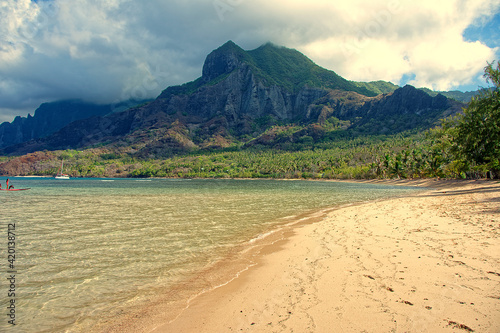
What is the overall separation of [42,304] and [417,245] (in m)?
13.9

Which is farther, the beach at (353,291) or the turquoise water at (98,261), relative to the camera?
the turquoise water at (98,261)

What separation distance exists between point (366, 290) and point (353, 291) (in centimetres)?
35

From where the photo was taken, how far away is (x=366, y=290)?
7090mm

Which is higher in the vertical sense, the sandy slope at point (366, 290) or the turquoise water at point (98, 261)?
the sandy slope at point (366, 290)

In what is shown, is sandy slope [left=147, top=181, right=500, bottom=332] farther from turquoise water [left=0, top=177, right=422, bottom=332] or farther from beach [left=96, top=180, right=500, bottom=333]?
turquoise water [left=0, top=177, right=422, bottom=332]

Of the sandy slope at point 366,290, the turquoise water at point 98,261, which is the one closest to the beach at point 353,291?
the sandy slope at point 366,290

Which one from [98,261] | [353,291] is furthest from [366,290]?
[98,261]

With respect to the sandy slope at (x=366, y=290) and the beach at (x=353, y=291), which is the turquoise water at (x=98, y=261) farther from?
the sandy slope at (x=366, y=290)

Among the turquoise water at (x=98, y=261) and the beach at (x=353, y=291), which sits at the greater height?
the beach at (x=353, y=291)

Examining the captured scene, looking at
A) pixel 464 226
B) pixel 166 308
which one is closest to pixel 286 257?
pixel 166 308

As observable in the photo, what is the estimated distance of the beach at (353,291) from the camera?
5.58 meters

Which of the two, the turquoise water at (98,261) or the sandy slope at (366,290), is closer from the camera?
the sandy slope at (366,290)

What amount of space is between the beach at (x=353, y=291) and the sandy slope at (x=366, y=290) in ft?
0.08

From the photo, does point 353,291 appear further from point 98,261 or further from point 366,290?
point 98,261
